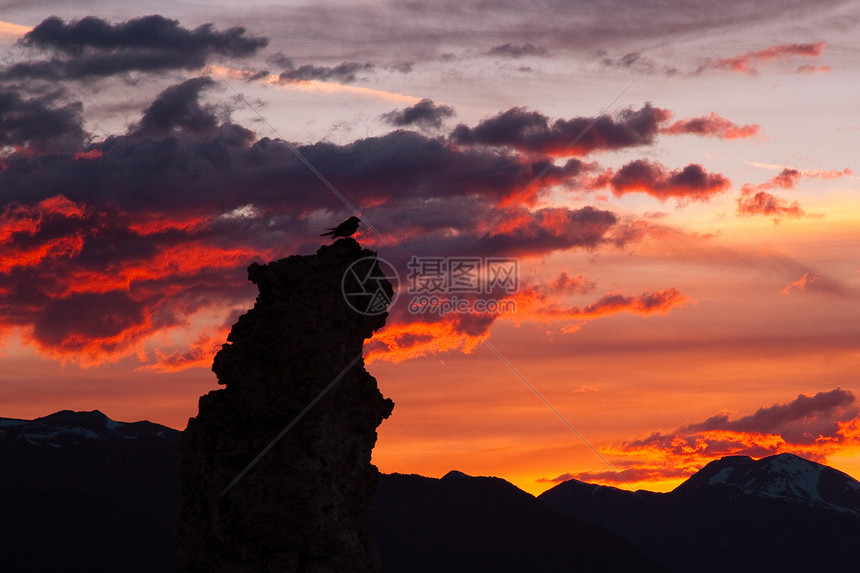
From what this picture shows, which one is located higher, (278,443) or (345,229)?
(345,229)

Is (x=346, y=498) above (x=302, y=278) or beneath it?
beneath

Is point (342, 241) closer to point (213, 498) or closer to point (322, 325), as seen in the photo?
point (322, 325)

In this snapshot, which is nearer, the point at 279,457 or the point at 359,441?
the point at 279,457

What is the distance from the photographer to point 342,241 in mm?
28406

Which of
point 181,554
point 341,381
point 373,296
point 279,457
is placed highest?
point 373,296

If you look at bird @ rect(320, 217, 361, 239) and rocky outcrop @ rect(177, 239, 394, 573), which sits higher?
bird @ rect(320, 217, 361, 239)

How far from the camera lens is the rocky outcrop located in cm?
2658

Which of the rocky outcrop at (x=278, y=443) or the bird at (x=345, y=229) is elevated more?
the bird at (x=345, y=229)

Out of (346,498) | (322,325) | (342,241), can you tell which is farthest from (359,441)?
(342,241)

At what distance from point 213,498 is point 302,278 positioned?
603 centimetres

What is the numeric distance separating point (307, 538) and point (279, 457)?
217 centimetres

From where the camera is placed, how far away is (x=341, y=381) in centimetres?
2795

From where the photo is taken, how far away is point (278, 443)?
2672 cm

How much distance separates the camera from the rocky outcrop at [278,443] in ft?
87.2
